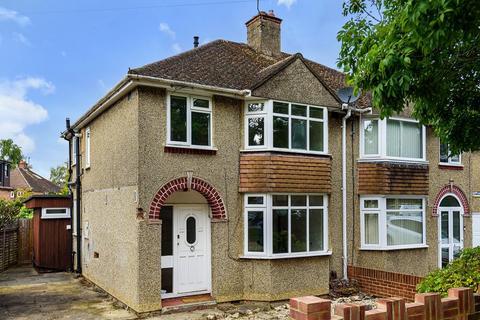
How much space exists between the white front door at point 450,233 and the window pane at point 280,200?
21.2 feet

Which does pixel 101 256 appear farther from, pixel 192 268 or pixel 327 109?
pixel 327 109

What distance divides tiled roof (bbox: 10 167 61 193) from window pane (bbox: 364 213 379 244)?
42376mm

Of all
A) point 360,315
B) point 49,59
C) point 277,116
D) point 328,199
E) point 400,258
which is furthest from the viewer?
point 49,59

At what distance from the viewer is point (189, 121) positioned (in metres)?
10.3

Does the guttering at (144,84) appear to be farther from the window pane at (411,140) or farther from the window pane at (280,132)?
the window pane at (411,140)

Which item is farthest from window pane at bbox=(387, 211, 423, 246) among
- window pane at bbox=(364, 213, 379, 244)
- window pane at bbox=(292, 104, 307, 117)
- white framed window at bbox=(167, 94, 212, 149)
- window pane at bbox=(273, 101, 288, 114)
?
white framed window at bbox=(167, 94, 212, 149)

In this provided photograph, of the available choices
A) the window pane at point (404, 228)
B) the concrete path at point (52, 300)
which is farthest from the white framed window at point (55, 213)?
the window pane at point (404, 228)

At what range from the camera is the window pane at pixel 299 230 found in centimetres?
1111

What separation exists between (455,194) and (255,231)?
8.24 metres

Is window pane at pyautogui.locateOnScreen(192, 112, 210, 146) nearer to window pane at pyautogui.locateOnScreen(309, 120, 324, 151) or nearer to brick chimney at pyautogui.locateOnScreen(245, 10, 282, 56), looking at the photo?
window pane at pyautogui.locateOnScreen(309, 120, 324, 151)

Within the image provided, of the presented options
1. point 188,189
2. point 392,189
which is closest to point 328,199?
point 392,189

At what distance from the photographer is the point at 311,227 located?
11.5m

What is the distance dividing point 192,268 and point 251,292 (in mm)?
1609

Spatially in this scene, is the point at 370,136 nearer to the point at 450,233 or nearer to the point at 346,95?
the point at 346,95
